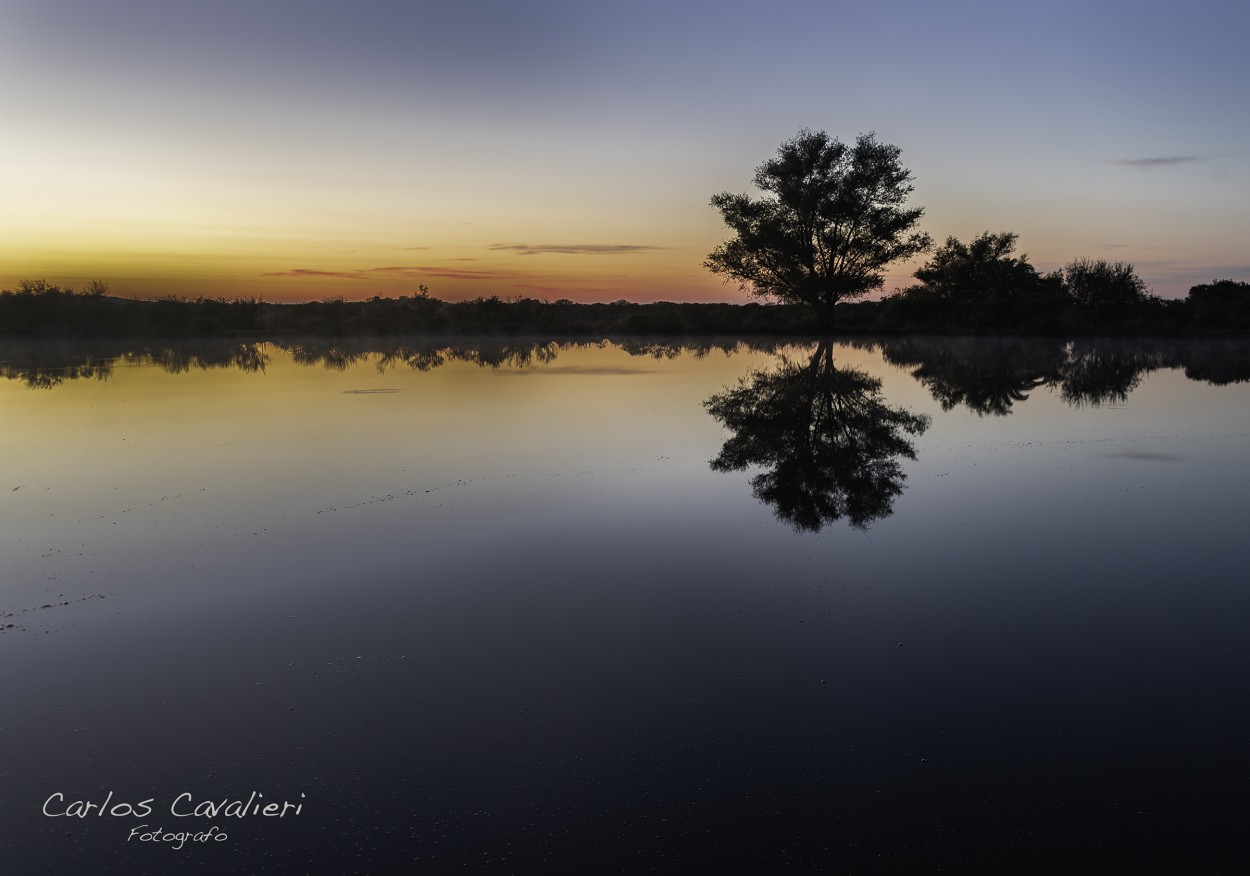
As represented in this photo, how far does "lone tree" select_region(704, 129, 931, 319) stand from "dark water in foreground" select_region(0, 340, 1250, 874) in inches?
1327

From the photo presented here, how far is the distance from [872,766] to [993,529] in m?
4.35

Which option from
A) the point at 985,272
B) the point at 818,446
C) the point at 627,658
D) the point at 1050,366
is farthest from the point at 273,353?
the point at 985,272

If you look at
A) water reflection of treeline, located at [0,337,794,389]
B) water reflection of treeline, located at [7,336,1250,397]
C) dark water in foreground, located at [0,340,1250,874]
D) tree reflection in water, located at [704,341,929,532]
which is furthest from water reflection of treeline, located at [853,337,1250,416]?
water reflection of treeline, located at [0,337,794,389]

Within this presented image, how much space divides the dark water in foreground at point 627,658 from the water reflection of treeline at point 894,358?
8.89m

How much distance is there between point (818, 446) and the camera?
1087cm

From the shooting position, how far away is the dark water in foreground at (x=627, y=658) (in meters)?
2.96

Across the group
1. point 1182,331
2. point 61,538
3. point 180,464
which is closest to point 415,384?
point 180,464

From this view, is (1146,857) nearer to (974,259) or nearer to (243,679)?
(243,679)

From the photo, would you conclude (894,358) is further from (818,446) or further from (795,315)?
(795,315)

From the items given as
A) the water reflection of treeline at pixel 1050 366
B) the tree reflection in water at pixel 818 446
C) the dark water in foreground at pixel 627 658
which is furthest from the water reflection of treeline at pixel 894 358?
the dark water in foreground at pixel 627 658

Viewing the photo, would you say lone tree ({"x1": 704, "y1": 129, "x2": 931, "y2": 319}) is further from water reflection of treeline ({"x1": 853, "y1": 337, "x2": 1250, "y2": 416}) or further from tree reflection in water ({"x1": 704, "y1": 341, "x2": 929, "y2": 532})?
tree reflection in water ({"x1": 704, "y1": 341, "x2": 929, "y2": 532})

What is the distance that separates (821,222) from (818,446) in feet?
114

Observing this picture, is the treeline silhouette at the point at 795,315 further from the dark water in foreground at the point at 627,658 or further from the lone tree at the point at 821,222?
the dark water in foreground at the point at 627,658

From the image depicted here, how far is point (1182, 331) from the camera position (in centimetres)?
4234
